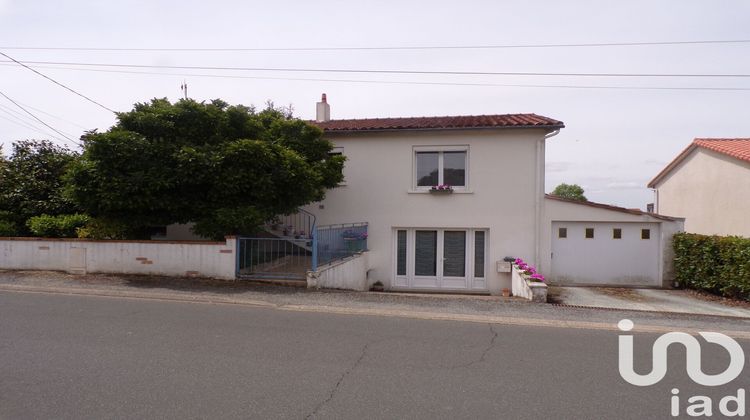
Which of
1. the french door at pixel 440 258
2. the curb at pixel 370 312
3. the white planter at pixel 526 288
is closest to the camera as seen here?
the curb at pixel 370 312

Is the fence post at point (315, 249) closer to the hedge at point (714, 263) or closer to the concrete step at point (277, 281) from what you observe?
the concrete step at point (277, 281)

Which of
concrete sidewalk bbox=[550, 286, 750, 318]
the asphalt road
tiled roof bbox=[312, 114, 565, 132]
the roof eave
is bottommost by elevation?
concrete sidewalk bbox=[550, 286, 750, 318]

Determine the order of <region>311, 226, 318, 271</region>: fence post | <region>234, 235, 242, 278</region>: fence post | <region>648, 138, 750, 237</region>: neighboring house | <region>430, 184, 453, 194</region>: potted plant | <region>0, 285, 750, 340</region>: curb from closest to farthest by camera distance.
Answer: <region>0, 285, 750, 340</region>: curb
<region>311, 226, 318, 271</region>: fence post
<region>234, 235, 242, 278</region>: fence post
<region>430, 184, 453, 194</region>: potted plant
<region>648, 138, 750, 237</region>: neighboring house

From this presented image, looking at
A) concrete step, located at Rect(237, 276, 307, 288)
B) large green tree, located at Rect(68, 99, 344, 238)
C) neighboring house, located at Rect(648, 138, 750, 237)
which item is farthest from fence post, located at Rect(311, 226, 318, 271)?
neighboring house, located at Rect(648, 138, 750, 237)

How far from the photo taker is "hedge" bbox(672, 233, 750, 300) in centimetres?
994

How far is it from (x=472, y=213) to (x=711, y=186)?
9471mm

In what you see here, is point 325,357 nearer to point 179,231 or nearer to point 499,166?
point 499,166

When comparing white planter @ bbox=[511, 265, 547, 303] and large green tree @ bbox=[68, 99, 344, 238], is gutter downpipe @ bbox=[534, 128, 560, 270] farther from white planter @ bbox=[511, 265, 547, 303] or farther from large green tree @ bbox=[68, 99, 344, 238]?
large green tree @ bbox=[68, 99, 344, 238]

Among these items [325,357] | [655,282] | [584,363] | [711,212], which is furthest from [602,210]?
[325,357]

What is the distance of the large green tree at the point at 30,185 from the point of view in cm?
1341

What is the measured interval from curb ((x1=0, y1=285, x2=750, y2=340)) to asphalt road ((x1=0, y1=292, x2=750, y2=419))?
34cm

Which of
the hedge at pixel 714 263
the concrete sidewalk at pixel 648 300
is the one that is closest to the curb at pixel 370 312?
the concrete sidewalk at pixel 648 300

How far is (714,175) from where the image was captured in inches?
624

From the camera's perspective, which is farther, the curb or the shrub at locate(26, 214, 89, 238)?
the shrub at locate(26, 214, 89, 238)
